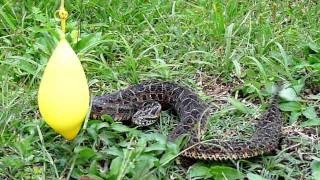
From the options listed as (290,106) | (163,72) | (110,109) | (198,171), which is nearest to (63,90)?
(198,171)

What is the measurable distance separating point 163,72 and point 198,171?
4.82ft

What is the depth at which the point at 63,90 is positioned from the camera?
10.0ft

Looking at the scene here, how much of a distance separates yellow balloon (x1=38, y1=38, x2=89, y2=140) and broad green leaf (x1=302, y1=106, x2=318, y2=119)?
1835 mm

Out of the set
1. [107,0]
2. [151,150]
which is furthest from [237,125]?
[107,0]

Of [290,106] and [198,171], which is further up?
[290,106]

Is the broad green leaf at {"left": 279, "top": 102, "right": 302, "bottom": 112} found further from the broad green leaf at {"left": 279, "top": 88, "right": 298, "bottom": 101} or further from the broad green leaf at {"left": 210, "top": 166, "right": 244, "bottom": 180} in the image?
the broad green leaf at {"left": 210, "top": 166, "right": 244, "bottom": 180}

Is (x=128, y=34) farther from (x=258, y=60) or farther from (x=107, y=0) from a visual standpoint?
(x=258, y=60)

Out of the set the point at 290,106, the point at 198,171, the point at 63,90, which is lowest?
the point at 198,171

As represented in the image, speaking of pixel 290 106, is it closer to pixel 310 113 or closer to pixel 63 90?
pixel 310 113

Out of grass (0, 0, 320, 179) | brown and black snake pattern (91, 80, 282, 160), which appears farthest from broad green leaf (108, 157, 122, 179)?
brown and black snake pattern (91, 80, 282, 160)

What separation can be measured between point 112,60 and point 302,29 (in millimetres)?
1623

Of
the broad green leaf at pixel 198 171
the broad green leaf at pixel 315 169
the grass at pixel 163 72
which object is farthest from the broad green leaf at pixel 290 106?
the broad green leaf at pixel 198 171

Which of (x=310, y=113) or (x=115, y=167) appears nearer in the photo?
(x=115, y=167)

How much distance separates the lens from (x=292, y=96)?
4621 mm
